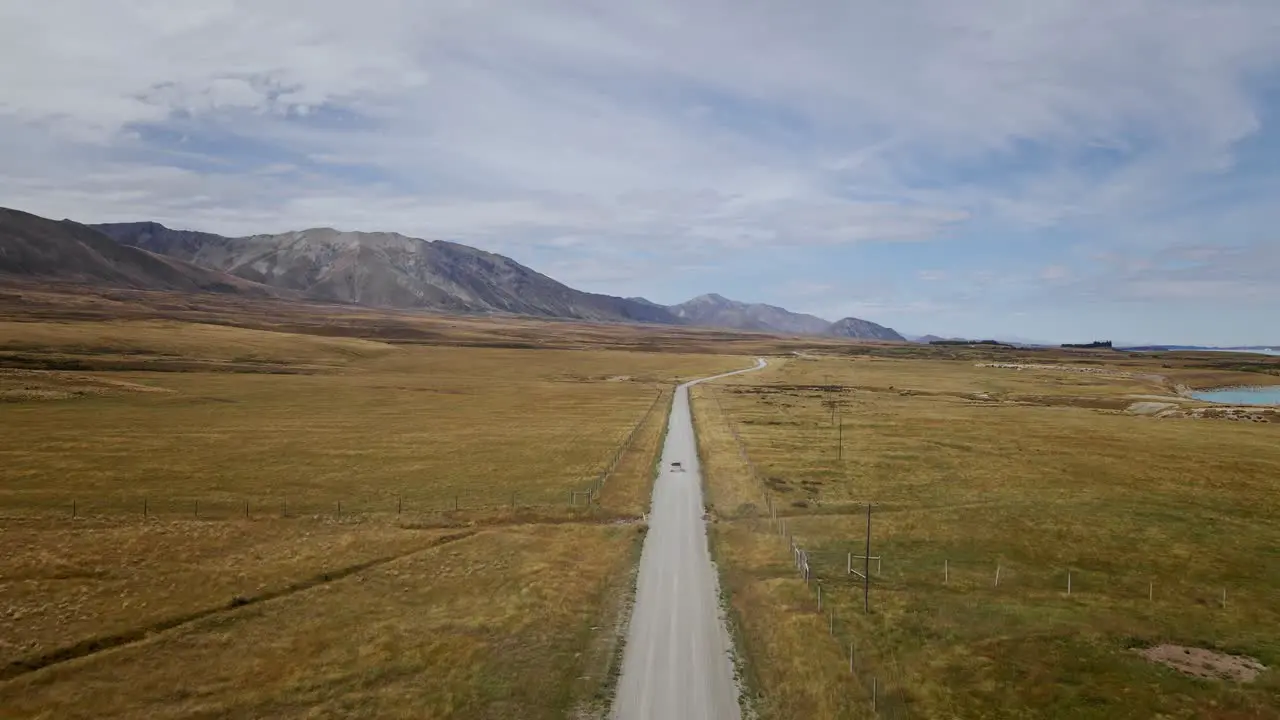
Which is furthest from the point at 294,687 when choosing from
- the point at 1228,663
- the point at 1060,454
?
the point at 1060,454

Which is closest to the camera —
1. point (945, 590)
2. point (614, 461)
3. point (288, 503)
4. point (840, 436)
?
point (945, 590)

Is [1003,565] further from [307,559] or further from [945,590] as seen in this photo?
[307,559]

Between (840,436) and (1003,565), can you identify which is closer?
(1003,565)

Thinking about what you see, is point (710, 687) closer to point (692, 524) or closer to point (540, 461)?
point (692, 524)

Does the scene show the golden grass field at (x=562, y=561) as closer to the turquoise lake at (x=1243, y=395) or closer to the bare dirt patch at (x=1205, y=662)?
the bare dirt patch at (x=1205, y=662)

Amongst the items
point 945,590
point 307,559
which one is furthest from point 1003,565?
point 307,559

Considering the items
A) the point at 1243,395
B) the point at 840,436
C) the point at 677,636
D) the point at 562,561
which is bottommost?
the point at 562,561

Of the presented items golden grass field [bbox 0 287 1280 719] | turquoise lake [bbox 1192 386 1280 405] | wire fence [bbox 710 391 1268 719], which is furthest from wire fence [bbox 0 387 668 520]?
turquoise lake [bbox 1192 386 1280 405]
